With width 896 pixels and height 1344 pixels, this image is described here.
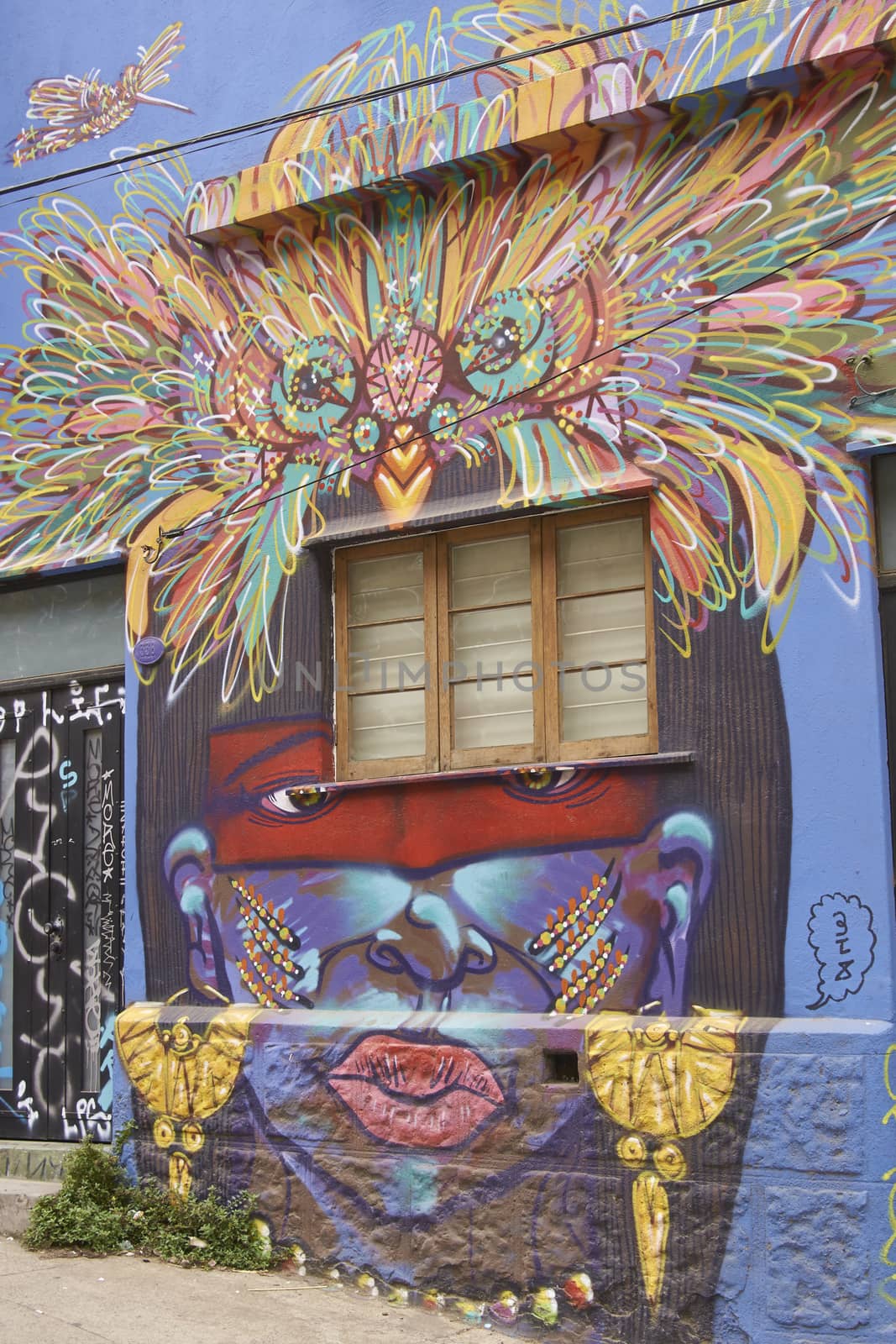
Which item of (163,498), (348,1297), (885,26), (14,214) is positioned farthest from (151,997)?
(885,26)

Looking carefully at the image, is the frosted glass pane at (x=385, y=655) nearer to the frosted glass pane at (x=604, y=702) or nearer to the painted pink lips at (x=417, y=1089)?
the frosted glass pane at (x=604, y=702)

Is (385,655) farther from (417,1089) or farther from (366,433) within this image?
(417,1089)

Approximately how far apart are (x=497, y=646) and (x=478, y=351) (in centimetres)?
129

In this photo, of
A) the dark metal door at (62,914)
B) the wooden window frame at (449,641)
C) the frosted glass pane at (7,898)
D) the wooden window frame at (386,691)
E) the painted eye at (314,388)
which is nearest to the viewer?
the wooden window frame at (449,641)

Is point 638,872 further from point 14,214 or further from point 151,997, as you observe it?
point 14,214

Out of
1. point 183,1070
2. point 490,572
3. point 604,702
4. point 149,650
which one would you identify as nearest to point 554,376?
point 490,572

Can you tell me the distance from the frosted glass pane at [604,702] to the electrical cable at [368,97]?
261 centimetres

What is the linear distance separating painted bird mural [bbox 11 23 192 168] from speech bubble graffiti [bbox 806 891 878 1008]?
16.6 feet

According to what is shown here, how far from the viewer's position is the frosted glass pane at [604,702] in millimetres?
6555

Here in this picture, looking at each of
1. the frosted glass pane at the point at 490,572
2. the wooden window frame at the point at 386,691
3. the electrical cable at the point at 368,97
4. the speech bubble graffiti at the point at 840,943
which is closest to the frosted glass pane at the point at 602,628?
the frosted glass pane at the point at 490,572

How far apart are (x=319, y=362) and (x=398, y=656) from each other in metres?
1.43

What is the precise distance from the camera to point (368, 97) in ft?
23.9

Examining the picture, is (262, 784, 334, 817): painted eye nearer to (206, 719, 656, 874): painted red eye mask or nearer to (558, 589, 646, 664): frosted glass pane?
(206, 719, 656, 874): painted red eye mask

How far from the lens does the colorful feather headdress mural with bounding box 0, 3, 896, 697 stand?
6.10 metres
